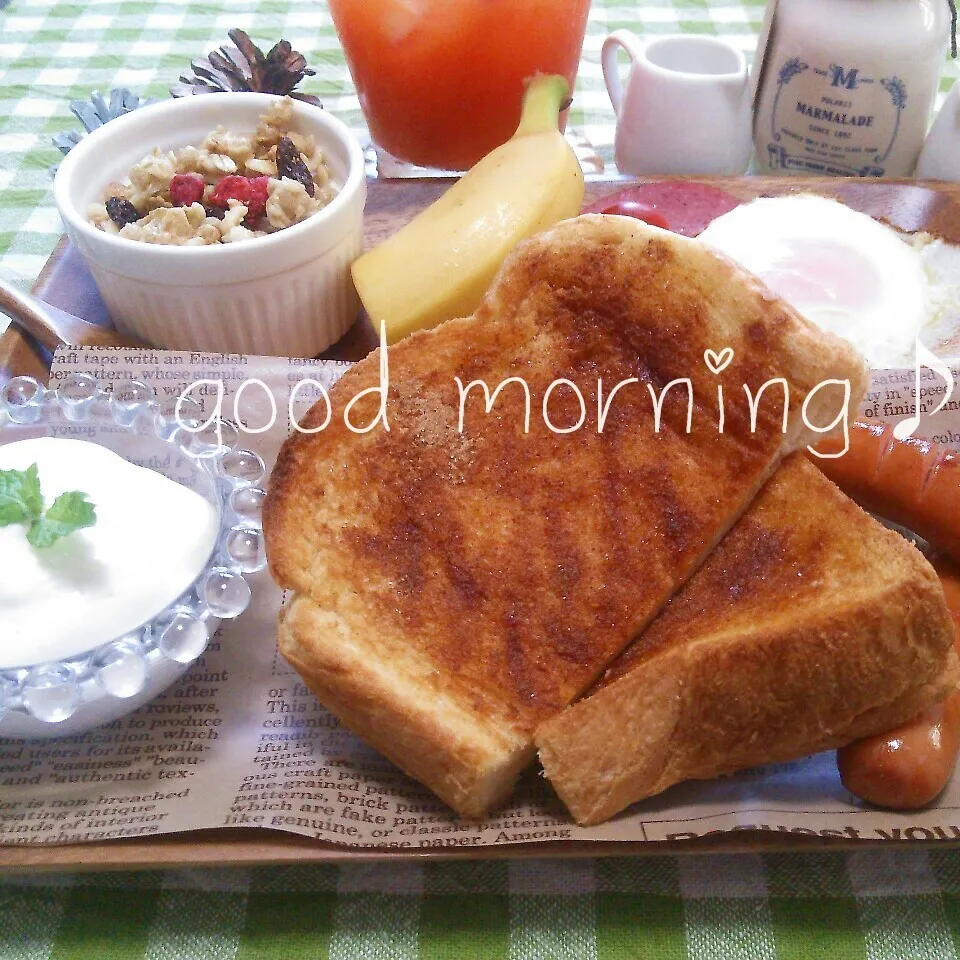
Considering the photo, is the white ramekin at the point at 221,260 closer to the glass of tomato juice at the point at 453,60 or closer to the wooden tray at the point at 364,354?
the wooden tray at the point at 364,354

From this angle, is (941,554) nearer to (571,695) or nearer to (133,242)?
(571,695)

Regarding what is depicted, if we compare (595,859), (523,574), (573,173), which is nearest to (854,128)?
(573,173)

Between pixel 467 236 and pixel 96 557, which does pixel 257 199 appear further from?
pixel 96 557

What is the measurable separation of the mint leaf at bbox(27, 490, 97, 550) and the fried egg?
5.86 ft

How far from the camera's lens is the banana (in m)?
2.15

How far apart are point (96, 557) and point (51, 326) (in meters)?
0.97

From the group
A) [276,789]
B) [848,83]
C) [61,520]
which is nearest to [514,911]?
[276,789]

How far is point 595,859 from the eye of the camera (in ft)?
4.79

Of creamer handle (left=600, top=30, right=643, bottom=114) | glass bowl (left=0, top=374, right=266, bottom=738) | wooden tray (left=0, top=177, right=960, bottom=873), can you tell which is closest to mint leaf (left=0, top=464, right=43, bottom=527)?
glass bowl (left=0, top=374, right=266, bottom=738)

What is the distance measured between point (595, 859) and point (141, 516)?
1.02m

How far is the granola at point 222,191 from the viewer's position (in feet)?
6.88

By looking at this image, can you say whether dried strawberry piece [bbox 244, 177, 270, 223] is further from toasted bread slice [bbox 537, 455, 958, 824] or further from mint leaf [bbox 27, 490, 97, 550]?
toasted bread slice [bbox 537, 455, 958, 824]

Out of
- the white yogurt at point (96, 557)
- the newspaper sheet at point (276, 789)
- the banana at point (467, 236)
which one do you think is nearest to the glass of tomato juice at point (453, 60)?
the banana at point (467, 236)

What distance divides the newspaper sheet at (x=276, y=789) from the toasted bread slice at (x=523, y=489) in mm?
87
